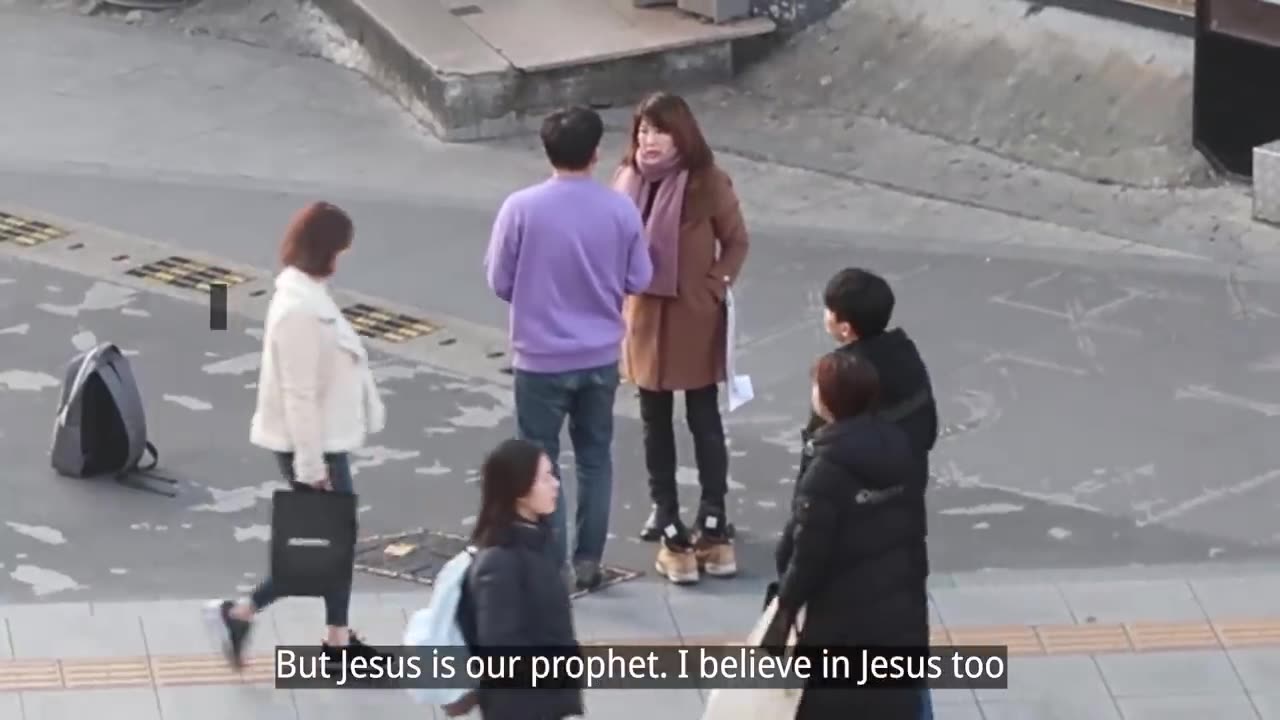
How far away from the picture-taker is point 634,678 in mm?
7781

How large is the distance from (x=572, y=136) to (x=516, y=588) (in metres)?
2.12

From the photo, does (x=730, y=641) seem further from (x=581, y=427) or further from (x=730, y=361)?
(x=730, y=361)

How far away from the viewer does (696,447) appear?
28.5ft

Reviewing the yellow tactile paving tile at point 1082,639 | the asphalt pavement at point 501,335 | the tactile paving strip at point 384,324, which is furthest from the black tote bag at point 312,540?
the tactile paving strip at point 384,324

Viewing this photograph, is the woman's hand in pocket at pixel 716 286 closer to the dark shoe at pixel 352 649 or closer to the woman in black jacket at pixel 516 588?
the dark shoe at pixel 352 649

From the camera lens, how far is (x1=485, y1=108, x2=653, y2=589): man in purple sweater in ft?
26.0

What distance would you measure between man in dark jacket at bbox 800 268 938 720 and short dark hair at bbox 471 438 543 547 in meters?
0.87

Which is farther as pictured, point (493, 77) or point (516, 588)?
point (493, 77)

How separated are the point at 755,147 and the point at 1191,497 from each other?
470cm

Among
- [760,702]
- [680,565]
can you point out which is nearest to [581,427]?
[680,565]

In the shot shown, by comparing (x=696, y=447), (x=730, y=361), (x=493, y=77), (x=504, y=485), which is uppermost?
(x=504, y=485)

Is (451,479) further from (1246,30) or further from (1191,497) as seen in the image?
(1246,30)

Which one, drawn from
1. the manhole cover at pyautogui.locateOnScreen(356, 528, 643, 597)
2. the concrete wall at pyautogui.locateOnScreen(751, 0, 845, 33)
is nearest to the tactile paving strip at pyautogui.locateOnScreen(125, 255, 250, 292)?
the manhole cover at pyautogui.locateOnScreen(356, 528, 643, 597)

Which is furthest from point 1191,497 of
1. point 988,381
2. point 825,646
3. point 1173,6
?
point 1173,6
